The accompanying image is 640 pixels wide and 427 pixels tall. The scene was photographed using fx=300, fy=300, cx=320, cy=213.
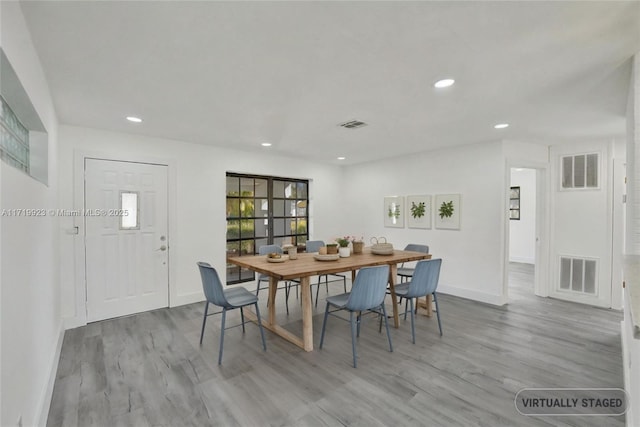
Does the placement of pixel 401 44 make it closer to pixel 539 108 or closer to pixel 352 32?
pixel 352 32

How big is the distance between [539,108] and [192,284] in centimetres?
477

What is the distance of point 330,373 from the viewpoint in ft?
8.25

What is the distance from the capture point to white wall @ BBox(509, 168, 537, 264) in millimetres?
7809

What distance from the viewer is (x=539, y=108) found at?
2.97 metres

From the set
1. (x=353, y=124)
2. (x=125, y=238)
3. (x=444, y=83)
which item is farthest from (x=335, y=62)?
(x=125, y=238)

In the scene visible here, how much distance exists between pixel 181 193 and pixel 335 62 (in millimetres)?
3155

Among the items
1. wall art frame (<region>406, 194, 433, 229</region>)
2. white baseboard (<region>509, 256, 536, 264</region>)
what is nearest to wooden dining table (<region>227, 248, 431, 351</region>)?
wall art frame (<region>406, 194, 433, 229</region>)

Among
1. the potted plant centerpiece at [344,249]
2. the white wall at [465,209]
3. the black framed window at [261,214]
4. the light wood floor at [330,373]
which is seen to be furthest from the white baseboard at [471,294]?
the black framed window at [261,214]

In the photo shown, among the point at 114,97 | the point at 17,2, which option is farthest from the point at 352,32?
the point at 114,97

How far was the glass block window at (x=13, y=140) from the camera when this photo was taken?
5.19 feet

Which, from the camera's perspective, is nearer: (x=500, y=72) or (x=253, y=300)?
(x=500, y=72)

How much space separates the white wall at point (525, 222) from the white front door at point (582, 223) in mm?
3532

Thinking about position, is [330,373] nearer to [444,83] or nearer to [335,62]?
[335,62]

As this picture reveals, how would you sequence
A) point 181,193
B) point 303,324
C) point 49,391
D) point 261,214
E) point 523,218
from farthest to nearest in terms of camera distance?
point 523,218
point 261,214
point 181,193
point 303,324
point 49,391
